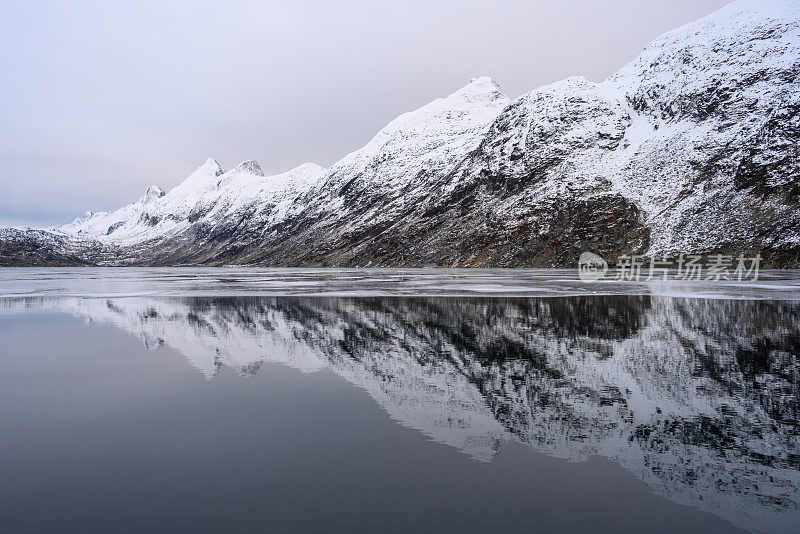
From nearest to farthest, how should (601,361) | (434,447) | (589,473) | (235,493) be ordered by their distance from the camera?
(235,493) < (589,473) < (434,447) < (601,361)

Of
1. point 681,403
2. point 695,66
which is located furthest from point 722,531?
point 695,66

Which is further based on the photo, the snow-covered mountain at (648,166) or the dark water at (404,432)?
the snow-covered mountain at (648,166)

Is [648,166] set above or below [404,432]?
below

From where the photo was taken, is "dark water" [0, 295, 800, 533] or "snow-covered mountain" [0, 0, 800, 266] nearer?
"dark water" [0, 295, 800, 533]

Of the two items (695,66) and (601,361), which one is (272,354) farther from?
(695,66)

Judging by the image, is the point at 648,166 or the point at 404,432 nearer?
the point at 404,432

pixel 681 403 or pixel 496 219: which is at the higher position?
pixel 681 403

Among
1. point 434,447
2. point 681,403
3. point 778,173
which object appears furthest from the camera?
point 778,173

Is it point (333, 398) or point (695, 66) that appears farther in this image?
point (695, 66)
